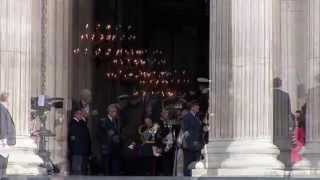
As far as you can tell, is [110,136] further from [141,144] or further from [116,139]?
[141,144]

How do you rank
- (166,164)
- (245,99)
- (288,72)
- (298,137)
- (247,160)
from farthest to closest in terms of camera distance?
(166,164) → (288,72) → (298,137) → (245,99) → (247,160)

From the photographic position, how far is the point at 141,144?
1167 inches

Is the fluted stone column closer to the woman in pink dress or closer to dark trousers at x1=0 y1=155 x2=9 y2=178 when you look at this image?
the woman in pink dress

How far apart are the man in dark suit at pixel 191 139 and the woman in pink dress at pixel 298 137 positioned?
2.62 metres

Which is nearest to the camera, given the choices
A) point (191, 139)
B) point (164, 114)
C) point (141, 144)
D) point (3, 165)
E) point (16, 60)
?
point (3, 165)

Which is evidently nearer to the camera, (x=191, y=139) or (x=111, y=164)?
(x=191, y=139)

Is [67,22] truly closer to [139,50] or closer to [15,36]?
[15,36]

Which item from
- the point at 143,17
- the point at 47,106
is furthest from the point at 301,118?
the point at 143,17

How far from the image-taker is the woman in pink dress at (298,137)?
85.0ft

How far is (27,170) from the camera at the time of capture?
25.7 metres

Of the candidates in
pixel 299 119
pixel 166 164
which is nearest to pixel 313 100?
pixel 299 119

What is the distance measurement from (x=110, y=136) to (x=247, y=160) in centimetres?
590

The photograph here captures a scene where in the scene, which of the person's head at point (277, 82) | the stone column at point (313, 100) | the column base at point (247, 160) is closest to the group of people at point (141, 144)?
the column base at point (247, 160)

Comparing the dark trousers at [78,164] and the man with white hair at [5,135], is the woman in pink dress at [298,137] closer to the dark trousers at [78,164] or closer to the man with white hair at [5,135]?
the dark trousers at [78,164]
